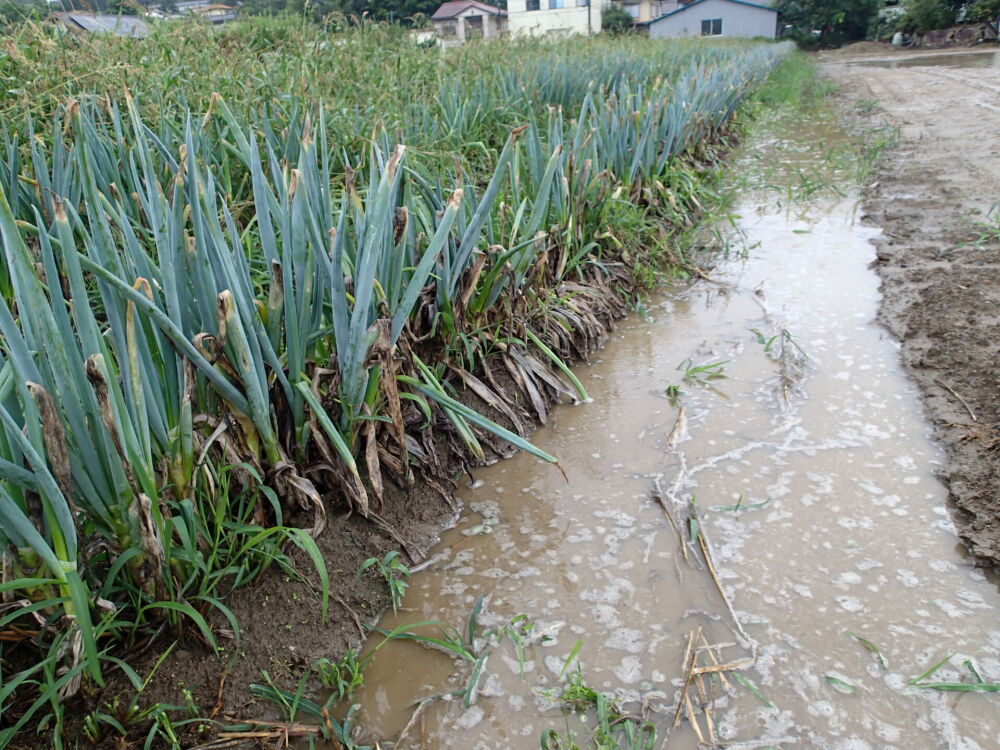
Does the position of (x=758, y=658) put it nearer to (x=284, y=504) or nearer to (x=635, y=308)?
(x=284, y=504)

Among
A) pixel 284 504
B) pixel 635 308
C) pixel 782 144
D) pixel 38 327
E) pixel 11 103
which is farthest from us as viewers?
pixel 782 144

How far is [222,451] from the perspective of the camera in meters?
1.55

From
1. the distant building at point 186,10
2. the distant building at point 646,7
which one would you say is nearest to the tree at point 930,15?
the distant building at point 646,7

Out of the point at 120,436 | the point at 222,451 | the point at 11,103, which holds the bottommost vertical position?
the point at 222,451

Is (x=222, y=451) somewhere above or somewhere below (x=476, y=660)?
above

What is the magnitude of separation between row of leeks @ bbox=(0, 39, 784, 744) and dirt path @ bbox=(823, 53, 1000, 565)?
3.81 feet

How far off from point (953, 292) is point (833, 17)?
38.6m

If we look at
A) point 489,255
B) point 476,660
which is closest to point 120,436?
point 476,660

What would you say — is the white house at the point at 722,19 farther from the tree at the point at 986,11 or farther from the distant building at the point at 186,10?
the distant building at the point at 186,10

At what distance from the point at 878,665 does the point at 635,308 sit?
6.89 ft

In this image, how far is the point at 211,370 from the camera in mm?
1378

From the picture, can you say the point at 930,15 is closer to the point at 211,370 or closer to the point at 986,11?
the point at 986,11

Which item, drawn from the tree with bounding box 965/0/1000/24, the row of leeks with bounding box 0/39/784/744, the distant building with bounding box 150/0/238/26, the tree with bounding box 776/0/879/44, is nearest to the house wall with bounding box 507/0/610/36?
the tree with bounding box 776/0/879/44

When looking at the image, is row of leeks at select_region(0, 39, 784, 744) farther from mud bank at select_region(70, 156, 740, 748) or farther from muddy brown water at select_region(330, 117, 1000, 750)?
muddy brown water at select_region(330, 117, 1000, 750)
